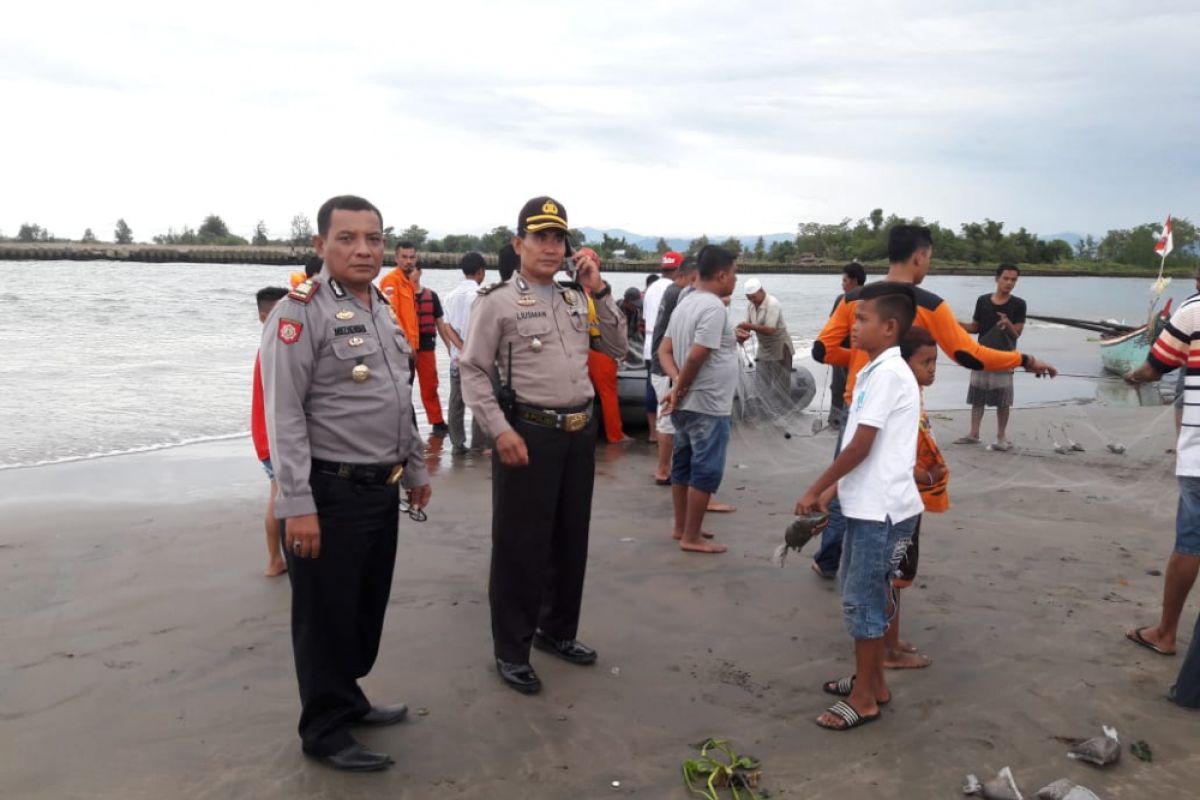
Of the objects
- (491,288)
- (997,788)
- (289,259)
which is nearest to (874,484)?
(997,788)

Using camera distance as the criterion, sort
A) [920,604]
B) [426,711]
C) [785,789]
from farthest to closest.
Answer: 1. [920,604]
2. [426,711]
3. [785,789]

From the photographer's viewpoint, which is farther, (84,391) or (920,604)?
(84,391)

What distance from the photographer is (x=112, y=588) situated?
17.2ft

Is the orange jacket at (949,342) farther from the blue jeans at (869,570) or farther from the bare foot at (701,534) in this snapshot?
the bare foot at (701,534)

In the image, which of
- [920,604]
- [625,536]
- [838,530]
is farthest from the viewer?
[625,536]

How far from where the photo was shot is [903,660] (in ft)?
14.1

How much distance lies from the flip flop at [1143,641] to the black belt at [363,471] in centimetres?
373

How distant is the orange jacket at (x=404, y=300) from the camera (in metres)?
9.20

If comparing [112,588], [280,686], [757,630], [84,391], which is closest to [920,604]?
[757,630]

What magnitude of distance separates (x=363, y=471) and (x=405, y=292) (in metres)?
6.29

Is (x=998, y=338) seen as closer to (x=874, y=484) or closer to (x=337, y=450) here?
(x=874, y=484)

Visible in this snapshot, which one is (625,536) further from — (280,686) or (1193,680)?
(1193,680)

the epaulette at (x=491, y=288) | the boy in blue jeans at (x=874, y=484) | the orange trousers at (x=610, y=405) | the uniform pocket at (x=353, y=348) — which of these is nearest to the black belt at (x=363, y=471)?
the uniform pocket at (x=353, y=348)

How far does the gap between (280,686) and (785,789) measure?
7.32 feet
